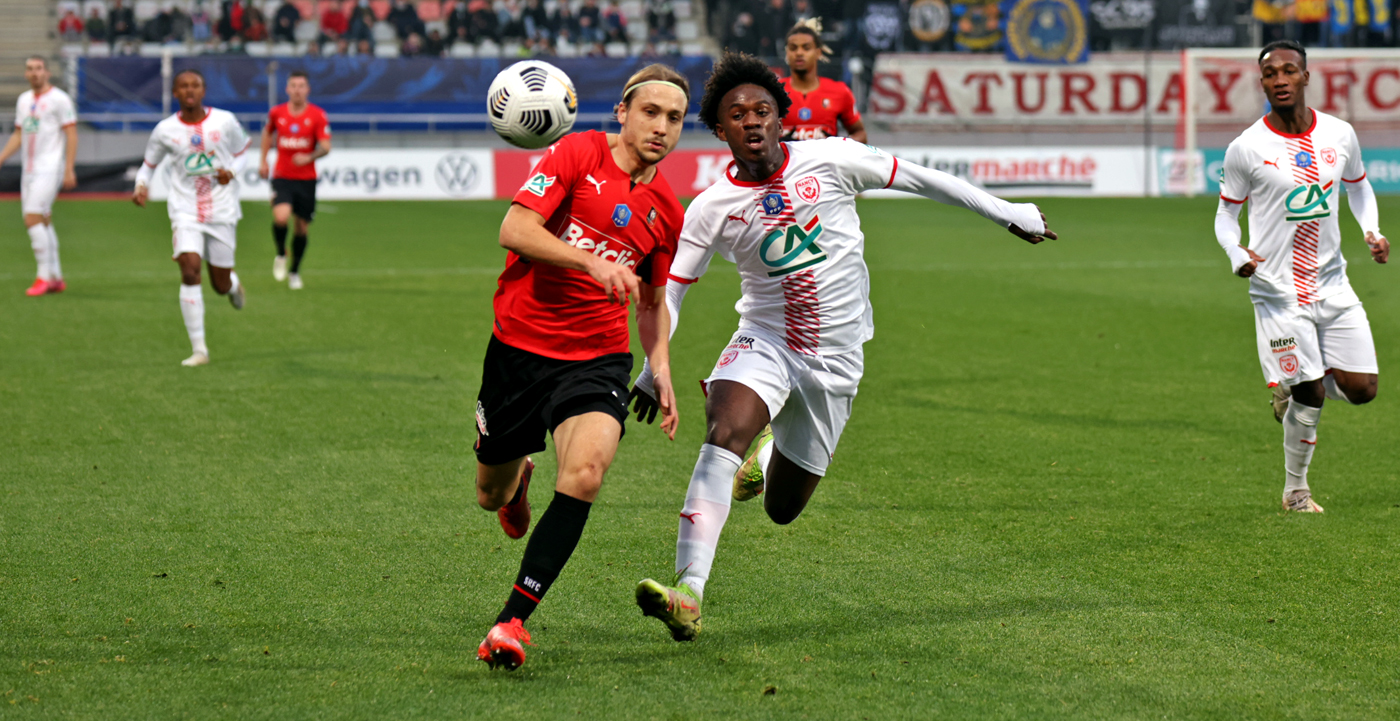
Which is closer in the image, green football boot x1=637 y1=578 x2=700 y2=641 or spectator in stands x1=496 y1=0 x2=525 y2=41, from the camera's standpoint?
green football boot x1=637 y1=578 x2=700 y2=641

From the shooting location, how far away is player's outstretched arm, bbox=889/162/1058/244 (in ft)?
15.4

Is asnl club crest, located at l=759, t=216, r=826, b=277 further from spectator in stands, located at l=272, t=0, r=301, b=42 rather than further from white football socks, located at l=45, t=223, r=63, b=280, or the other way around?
spectator in stands, located at l=272, t=0, r=301, b=42

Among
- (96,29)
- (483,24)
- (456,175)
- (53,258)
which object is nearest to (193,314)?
(53,258)

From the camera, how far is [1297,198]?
6441mm

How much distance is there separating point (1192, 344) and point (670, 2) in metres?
27.9

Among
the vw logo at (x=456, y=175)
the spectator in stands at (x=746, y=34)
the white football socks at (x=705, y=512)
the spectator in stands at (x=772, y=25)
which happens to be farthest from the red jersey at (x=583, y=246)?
the spectator in stands at (x=772, y=25)

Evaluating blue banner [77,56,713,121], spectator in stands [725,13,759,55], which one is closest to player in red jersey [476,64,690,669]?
blue banner [77,56,713,121]

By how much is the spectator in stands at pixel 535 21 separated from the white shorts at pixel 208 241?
A: 24955mm

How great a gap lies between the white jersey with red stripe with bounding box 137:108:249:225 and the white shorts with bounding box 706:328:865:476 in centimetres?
710

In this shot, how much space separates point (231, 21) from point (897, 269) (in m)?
22.5

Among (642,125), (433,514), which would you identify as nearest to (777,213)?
(642,125)

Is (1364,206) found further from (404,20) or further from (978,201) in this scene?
(404,20)

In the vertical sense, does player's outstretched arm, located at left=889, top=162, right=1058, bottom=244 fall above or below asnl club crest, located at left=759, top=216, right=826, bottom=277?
above

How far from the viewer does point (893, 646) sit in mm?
4449
